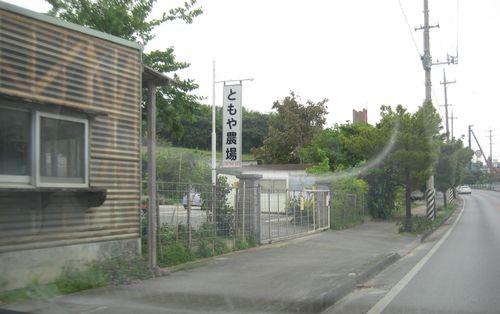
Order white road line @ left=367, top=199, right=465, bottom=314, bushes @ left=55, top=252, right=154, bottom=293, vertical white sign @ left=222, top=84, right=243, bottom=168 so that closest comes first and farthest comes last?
white road line @ left=367, top=199, right=465, bottom=314 → bushes @ left=55, top=252, right=154, bottom=293 → vertical white sign @ left=222, top=84, right=243, bottom=168

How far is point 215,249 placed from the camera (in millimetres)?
12102

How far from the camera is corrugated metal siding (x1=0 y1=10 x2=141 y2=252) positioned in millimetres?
7430

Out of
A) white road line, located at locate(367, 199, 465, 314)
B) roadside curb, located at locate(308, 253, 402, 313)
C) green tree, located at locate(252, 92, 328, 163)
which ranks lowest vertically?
white road line, located at locate(367, 199, 465, 314)

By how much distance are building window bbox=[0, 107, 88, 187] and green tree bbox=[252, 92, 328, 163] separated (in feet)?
118

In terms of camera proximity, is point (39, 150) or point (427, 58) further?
point (427, 58)

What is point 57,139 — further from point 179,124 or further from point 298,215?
point 298,215

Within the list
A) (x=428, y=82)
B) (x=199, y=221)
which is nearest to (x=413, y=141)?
(x=428, y=82)

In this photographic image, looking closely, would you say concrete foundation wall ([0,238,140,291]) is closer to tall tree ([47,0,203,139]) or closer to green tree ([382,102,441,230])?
tall tree ([47,0,203,139])

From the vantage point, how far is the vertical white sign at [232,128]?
18281mm

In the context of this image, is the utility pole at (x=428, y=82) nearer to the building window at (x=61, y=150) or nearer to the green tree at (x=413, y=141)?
the green tree at (x=413, y=141)

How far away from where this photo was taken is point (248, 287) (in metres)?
8.16

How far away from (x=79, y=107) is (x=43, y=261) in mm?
2310

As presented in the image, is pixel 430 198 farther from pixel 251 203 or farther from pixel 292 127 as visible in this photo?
pixel 292 127

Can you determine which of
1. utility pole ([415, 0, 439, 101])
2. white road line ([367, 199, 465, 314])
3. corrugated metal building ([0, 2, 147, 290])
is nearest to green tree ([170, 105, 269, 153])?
utility pole ([415, 0, 439, 101])
